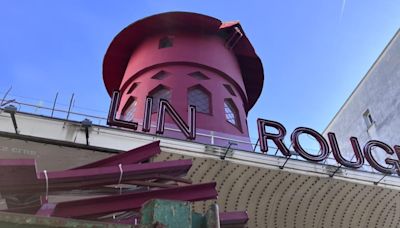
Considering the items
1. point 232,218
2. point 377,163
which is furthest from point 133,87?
point 232,218

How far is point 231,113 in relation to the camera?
921cm

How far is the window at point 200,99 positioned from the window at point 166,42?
160 cm

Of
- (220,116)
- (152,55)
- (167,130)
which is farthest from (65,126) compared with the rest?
(152,55)

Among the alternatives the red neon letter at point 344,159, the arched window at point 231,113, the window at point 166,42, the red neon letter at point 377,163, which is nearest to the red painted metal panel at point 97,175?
the red neon letter at point 344,159

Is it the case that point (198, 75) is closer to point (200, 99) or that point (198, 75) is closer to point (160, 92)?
point (200, 99)

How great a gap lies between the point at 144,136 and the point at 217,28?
5.11 metres

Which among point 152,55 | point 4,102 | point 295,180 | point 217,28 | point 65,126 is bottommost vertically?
point 295,180

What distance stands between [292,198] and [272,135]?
1.04 metres

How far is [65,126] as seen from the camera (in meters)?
5.61

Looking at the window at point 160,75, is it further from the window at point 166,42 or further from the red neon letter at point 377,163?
the red neon letter at point 377,163

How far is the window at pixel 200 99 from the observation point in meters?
8.69

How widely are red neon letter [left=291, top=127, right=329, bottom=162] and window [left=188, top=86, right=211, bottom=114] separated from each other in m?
2.36

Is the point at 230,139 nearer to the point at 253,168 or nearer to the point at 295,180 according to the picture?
the point at 253,168

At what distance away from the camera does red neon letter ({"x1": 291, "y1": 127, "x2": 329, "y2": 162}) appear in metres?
6.23
